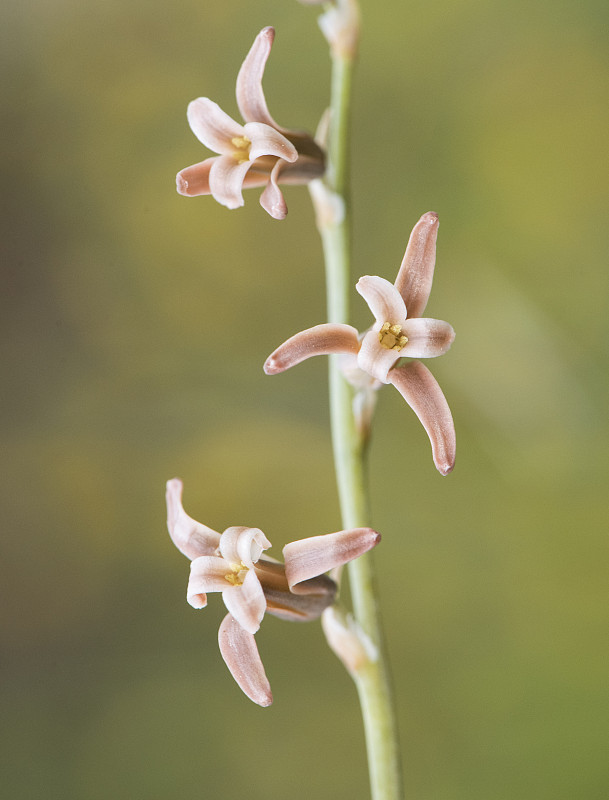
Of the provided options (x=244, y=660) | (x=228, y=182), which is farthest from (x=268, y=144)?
(x=244, y=660)

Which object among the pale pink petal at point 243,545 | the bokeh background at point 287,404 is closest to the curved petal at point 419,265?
the pale pink petal at point 243,545

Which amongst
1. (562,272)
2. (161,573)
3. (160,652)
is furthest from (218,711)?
(562,272)

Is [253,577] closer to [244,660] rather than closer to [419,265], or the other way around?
[244,660]

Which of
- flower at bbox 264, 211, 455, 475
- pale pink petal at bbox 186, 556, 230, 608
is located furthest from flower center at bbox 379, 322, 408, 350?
pale pink petal at bbox 186, 556, 230, 608

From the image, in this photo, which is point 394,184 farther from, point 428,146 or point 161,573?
point 161,573

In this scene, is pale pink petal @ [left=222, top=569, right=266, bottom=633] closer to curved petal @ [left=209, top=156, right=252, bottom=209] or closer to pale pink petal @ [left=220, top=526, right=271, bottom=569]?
pale pink petal @ [left=220, top=526, right=271, bottom=569]
